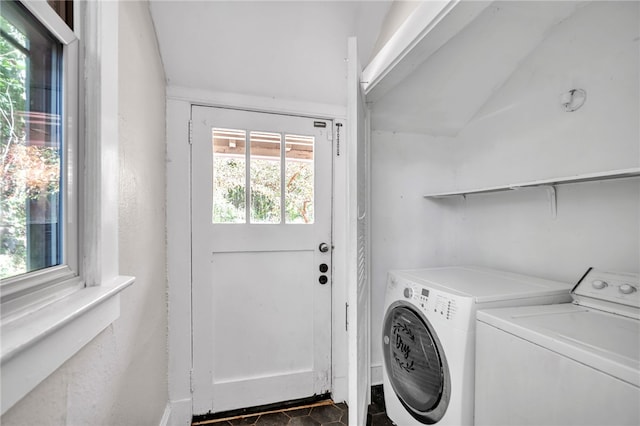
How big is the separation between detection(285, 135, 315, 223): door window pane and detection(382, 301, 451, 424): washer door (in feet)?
2.69

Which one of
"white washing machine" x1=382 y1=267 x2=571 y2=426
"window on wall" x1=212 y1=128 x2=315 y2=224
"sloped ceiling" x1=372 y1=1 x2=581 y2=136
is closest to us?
"white washing machine" x1=382 y1=267 x2=571 y2=426

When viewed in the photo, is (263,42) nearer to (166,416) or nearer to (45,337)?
(45,337)

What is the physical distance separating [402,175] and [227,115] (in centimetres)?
130

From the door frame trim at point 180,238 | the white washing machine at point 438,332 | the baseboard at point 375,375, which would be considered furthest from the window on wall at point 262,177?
the baseboard at point 375,375

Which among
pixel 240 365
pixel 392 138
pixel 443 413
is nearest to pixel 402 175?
→ pixel 392 138

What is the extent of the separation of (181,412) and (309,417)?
76 cm

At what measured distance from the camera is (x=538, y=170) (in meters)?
1.59

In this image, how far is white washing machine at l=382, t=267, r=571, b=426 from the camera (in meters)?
1.13

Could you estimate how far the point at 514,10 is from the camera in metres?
Result: 1.33

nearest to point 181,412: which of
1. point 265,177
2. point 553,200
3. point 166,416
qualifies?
point 166,416

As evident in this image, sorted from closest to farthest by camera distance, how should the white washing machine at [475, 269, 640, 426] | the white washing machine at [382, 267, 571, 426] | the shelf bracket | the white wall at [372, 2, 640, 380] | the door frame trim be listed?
the white washing machine at [475, 269, 640, 426]
the white washing machine at [382, 267, 571, 426]
the white wall at [372, 2, 640, 380]
the shelf bracket
the door frame trim

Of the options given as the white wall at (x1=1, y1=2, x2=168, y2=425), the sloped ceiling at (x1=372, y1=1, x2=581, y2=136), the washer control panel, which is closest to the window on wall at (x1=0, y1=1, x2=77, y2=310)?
the white wall at (x1=1, y1=2, x2=168, y2=425)

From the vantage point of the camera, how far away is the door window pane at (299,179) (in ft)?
5.95

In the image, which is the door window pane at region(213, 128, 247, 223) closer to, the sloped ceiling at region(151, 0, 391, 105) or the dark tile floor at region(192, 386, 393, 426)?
the sloped ceiling at region(151, 0, 391, 105)
